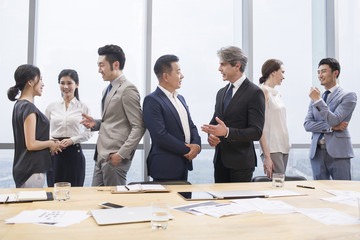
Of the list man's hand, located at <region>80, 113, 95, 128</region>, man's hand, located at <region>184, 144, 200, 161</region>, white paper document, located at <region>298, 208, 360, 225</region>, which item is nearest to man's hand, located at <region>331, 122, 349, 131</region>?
man's hand, located at <region>184, 144, 200, 161</region>

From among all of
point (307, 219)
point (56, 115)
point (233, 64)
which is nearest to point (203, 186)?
point (307, 219)

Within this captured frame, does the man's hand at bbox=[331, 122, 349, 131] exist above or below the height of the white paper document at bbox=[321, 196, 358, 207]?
above

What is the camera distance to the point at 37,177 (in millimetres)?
2434

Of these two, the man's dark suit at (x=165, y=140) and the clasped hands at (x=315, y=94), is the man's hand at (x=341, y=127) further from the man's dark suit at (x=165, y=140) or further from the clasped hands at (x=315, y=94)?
the man's dark suit at (x=165, y=140)

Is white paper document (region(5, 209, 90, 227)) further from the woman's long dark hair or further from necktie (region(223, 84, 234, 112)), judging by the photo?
necktie (region(223, 84, 234, 112))

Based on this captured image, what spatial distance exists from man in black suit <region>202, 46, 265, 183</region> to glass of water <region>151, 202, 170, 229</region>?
1.35m

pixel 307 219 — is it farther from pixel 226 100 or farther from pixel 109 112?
pixel 109 112

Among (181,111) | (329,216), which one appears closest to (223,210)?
(329,216)

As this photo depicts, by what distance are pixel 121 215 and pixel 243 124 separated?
161cm

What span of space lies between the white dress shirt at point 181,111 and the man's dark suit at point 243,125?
302 mm

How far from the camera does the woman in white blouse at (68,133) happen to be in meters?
3.25

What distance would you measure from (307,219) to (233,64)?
66.2 inches

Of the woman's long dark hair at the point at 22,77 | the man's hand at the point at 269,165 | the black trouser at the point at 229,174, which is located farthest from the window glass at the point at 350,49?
the woman's long dark hair at the point at 22,77

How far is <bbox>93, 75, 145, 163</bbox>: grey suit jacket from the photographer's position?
277 cm
